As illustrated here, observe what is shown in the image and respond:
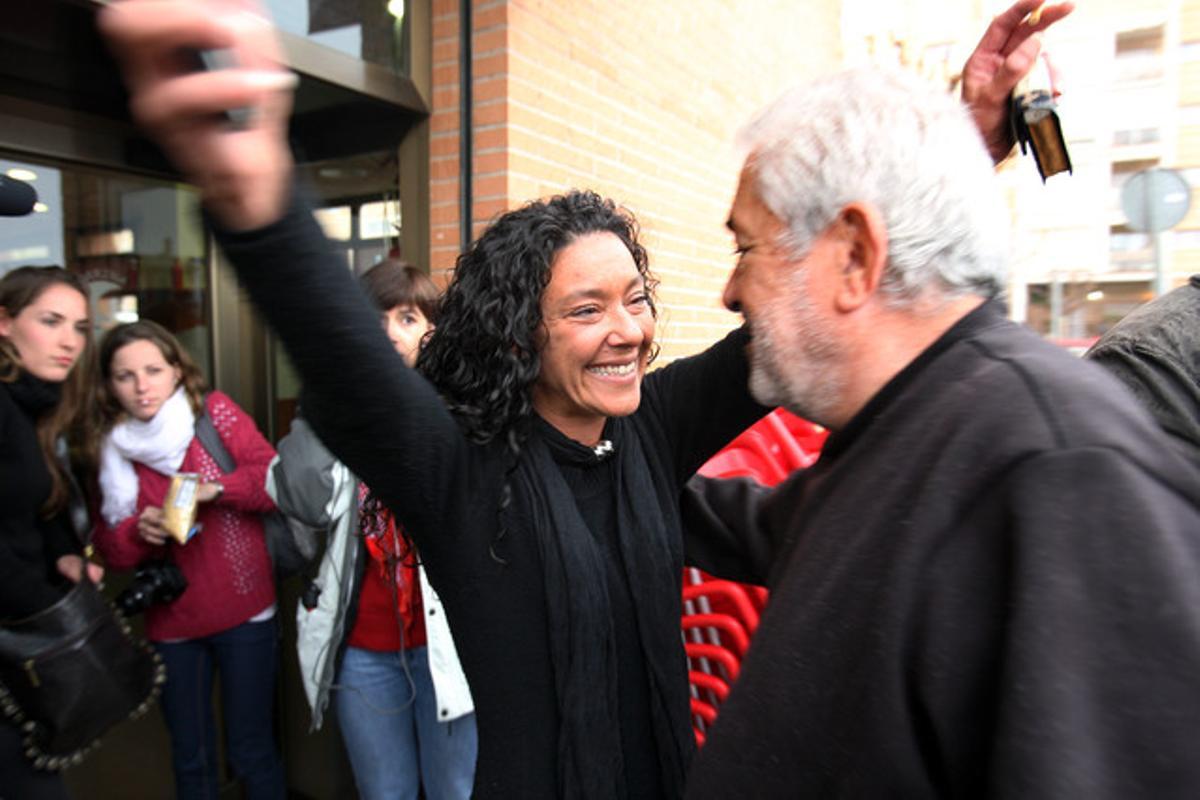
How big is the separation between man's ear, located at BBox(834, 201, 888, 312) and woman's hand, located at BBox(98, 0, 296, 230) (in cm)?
64

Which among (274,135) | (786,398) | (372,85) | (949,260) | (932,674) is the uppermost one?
(372,85)

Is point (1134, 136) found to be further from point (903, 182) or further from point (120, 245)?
point (903, 182)

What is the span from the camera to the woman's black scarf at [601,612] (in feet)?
4.28

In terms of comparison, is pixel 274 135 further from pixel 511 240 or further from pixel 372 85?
pixel 372 85

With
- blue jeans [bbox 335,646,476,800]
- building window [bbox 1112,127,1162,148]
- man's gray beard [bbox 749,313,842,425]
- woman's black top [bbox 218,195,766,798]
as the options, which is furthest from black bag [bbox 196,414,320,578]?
building window [bbox 1112,127,1162,148]

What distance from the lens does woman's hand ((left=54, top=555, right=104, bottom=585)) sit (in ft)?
8.15

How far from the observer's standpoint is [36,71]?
249 centimetres

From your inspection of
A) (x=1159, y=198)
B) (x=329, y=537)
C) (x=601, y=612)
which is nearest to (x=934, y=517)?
(x=601, y=612)

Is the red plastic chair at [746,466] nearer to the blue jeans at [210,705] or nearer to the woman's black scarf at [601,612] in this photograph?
the woman's black scarf at [601,612]

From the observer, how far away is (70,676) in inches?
90.3

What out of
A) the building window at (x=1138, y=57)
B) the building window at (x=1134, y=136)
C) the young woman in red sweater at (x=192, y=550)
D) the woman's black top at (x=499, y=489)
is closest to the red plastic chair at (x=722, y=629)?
the woman's black top at (x=499, y=489)

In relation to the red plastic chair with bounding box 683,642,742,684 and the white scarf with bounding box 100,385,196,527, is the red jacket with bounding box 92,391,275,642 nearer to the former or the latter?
the white scarf with bounding box 100,385,196,527

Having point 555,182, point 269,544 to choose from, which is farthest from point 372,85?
point 269,544

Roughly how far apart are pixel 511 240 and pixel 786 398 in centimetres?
69
